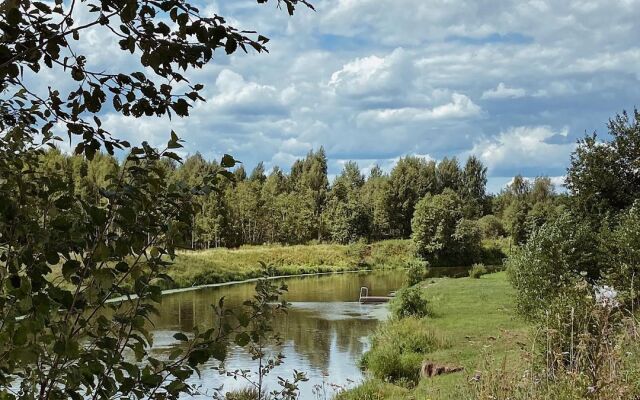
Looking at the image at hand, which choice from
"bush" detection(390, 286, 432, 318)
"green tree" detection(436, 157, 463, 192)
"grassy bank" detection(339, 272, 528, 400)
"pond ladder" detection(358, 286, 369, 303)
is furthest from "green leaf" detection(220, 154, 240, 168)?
"green tree" detection(436, 157, 463, 192)

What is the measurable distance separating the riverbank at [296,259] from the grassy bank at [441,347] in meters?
15.7

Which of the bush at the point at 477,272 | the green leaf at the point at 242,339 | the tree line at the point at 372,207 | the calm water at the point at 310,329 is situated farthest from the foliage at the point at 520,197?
the green leaf at the point at 242,339

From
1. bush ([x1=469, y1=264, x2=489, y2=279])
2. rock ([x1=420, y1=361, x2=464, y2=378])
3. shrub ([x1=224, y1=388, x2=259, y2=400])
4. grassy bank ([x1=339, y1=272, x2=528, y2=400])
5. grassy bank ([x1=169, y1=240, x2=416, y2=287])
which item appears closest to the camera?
shrub ([x1=224, y1=388, x2=259, y2=400])

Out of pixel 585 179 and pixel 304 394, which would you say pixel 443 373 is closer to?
pixel 304 394

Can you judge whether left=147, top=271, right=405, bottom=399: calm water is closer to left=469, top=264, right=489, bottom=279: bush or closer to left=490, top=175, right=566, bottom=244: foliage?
left=469, top=264, right=489, bottom=279: bush

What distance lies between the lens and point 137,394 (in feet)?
6.15

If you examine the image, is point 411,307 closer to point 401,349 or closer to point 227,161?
point 401,349

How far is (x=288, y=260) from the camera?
161 ft

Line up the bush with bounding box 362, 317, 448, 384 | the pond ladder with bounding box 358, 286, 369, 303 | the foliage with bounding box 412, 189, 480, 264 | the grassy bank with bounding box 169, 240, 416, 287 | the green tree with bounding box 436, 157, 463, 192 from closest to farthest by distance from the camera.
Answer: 1. the bush with bounding box 362, 317, 448, 384
2. the pond ladder with bounding box 358, 286, 369, 303
3. the grassy bank with bounding box 169, 240, 416, 287
4. the foliage with bounding box 412, 189, 480, 264
5. the green tree with bounding box 436, 157, 463, 192

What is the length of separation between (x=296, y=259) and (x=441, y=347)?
3543 centimetres

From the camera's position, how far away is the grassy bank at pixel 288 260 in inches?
1486

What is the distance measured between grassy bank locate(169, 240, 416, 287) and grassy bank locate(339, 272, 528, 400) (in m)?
15.1

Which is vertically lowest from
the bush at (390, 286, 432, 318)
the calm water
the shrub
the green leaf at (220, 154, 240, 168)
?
the calm water

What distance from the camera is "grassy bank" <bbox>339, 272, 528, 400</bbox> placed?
9854 mm
